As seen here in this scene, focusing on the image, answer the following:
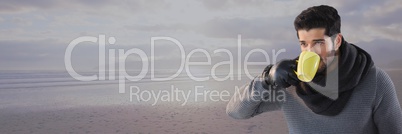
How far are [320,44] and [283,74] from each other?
396 millimetres

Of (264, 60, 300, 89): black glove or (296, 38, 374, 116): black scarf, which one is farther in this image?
(296, 38, 374, 116): black scarf

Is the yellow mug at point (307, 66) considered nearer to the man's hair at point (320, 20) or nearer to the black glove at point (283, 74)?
the black glove at point (283, 74)

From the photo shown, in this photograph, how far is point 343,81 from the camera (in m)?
2.15

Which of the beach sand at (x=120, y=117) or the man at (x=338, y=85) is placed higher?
the man at (x=338, y=85)

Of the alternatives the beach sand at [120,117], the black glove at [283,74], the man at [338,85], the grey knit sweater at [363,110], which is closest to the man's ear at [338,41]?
the man at [338,85]

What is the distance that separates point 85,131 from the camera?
6.45 meters

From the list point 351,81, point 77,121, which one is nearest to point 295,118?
point 351,81

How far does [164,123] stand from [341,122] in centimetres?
515

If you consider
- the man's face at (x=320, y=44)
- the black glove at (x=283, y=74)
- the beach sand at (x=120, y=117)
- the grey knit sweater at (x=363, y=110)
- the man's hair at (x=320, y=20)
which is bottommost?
the beach sand at (x=120, y=117)

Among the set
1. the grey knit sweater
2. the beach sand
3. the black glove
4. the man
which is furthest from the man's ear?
the beach sand

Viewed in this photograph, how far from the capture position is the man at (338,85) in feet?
7.02

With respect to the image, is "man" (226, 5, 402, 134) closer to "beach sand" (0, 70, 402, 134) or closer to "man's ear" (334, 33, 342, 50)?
"man's ear" (334, 33, 342, 50)

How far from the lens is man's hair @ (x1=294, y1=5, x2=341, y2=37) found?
2195 millimetres

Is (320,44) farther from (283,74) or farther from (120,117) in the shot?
(120,117)
